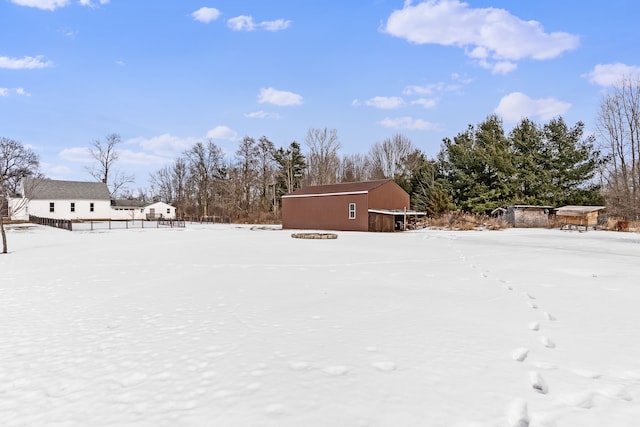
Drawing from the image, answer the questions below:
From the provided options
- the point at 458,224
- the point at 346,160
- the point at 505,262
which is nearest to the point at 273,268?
the point at 505,262

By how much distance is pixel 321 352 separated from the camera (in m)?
3.80

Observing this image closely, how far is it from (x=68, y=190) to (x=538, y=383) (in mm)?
56635

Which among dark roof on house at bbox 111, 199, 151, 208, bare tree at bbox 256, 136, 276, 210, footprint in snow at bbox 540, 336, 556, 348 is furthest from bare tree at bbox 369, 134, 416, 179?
footprint in snow at bbox 540, 336, 556, 348

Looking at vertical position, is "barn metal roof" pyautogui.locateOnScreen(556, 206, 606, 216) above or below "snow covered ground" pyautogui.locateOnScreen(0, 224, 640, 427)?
above

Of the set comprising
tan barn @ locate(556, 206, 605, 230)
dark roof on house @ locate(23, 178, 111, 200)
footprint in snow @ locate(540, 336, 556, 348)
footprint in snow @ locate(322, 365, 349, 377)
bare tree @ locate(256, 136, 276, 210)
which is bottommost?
footprint in snow @ locate(540, 336, 556, 348)

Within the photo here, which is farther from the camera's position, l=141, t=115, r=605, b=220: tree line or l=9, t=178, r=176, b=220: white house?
l=9, t=178, r=176, b=220: white house

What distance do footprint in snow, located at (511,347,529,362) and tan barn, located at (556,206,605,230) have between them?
31.1 m

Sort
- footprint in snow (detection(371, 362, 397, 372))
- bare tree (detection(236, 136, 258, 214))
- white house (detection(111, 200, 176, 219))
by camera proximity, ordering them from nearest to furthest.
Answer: footprint in snow (detection(371, 362, 397, 372))
bare tree (detection(236, 136, 258, 214))
white house (detection(111, 200, 176, 219))

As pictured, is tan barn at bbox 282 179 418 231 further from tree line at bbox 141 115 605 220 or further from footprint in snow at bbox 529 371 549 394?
footprint in snow at bbox 529 371 549 394

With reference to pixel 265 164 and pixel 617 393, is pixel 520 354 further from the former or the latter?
pixel 265 164

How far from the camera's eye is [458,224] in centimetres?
3050

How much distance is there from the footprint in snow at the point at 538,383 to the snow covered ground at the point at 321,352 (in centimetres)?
2

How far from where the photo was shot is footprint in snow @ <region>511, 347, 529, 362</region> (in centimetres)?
361

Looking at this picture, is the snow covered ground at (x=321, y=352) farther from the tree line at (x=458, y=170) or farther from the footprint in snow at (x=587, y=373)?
the tree line at (x=458, y=170)
